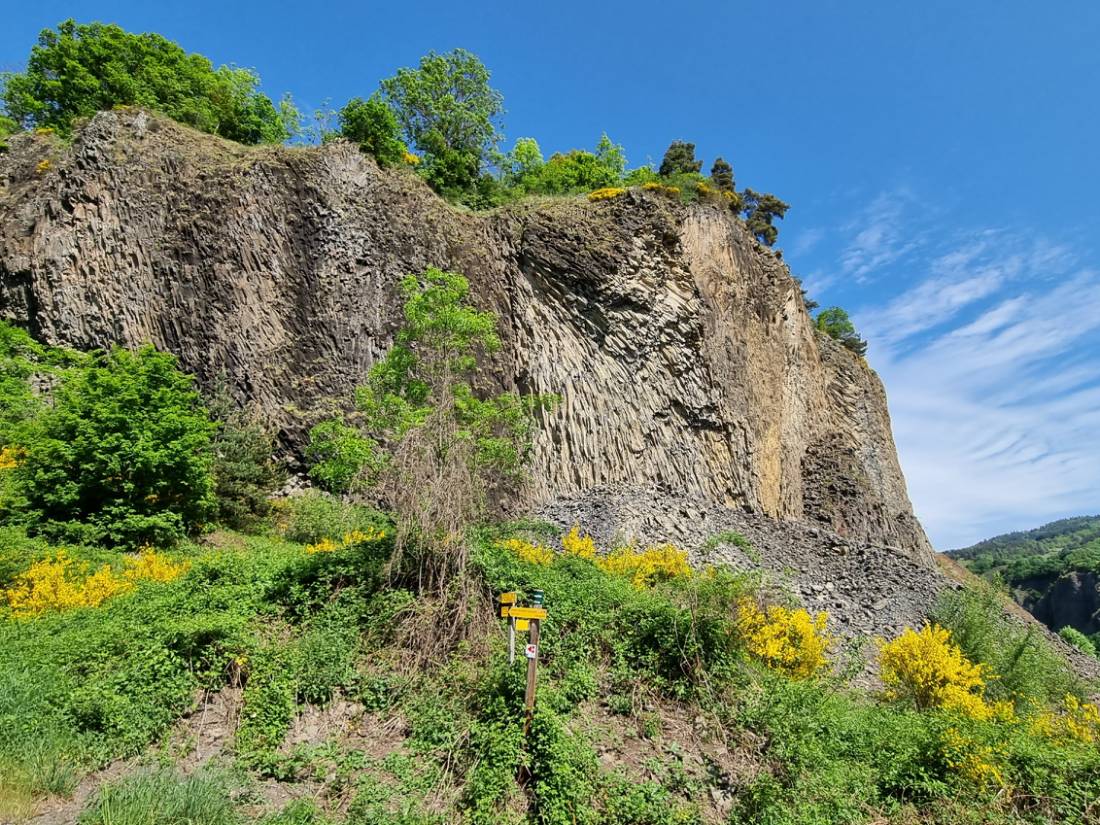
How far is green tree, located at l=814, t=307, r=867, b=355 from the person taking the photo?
3334 cm

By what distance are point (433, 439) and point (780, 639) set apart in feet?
18.6

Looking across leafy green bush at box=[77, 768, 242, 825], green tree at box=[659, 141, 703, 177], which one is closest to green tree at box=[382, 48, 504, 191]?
green tree at box=[659, 141, 703, 177]

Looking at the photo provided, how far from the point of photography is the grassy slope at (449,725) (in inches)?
194

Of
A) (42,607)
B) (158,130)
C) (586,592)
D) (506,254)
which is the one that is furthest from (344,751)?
(158,130)

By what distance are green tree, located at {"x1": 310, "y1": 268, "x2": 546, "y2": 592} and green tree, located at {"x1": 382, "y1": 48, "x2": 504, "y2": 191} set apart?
1883cm

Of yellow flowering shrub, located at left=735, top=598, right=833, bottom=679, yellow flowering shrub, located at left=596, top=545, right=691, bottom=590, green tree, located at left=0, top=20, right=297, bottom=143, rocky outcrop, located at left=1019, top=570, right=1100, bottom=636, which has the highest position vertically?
green tree, located at left=0, top=20, right=297, bottom=143

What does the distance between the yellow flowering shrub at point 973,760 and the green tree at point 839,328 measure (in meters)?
30.4

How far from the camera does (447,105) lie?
1016 inches

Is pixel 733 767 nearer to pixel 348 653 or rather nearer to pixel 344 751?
pixel 344 751

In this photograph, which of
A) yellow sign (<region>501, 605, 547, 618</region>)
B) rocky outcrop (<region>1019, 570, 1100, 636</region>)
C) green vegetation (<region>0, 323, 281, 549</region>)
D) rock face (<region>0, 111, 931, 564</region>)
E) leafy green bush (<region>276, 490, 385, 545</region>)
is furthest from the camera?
rocky outcrop (<region>1019, 570, 1100, 636</region>)

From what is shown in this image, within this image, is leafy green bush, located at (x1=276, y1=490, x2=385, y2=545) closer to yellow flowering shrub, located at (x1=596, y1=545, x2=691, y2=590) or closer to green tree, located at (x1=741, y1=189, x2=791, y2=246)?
yellow flowering shrub, located at (x1=596, y1=545, x2=691, y2=590)

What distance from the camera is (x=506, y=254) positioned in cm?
1945

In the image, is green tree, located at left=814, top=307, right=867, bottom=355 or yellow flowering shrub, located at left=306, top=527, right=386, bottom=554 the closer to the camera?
yellow flowering shrub, located at left=306, top=527, right=386, bottom=554

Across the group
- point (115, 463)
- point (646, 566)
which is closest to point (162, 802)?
point (115, 463)
